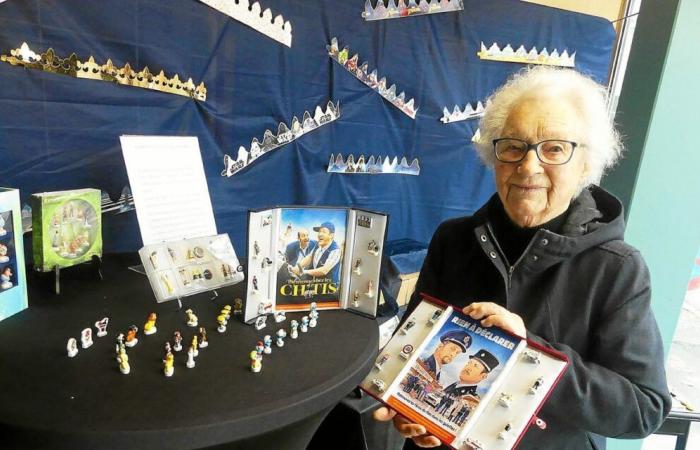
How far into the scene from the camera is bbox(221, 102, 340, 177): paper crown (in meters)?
2.09

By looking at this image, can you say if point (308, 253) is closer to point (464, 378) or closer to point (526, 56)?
point (464, 378)

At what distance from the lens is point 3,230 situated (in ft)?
3.16

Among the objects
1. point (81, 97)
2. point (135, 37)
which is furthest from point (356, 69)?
point (81, 97)

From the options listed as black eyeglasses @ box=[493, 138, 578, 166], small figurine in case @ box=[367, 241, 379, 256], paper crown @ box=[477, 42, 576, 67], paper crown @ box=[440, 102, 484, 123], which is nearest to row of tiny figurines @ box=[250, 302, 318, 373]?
small figurine in case @ box=[367, 241, 379, 256]

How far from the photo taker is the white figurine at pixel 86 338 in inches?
35.5

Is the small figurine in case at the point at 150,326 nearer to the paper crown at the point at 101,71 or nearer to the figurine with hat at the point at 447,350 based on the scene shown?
the figurine with hat at the point at 447,350

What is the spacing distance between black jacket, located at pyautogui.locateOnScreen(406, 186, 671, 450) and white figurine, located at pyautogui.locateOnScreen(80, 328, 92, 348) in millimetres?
921

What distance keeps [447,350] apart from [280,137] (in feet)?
5.12

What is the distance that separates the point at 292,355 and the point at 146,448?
36 centimetres

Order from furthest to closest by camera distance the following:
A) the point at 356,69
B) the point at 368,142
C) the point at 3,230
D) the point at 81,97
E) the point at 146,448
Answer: the point at 368,142 → the point at 356,69 → the point at 81,97 → the point at 3,230 → the point at 146,448

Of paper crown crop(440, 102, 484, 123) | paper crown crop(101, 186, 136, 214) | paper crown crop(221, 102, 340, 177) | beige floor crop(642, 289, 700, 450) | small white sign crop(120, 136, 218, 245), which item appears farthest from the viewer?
→ paper crown crop(440, 102, 484, 123)

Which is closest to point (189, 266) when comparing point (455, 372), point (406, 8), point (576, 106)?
point (455, 372)

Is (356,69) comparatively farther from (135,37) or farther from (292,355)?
(292,355)

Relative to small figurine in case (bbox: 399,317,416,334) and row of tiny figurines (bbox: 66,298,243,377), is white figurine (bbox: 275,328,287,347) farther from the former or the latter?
small figurine in case (bbox: 399,317,416,334)
